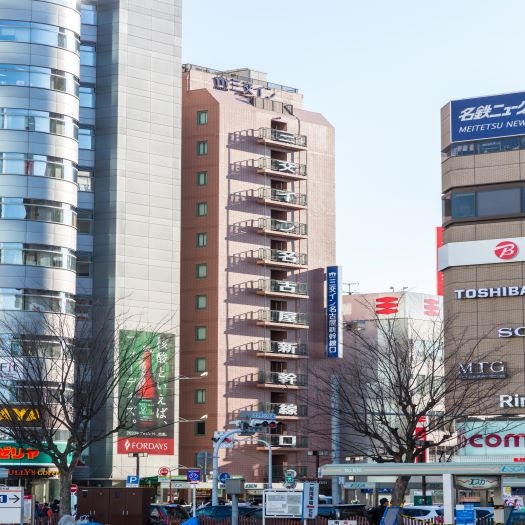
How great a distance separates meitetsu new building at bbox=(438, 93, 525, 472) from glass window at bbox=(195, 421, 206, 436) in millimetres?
32619

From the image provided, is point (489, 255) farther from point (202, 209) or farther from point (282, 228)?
point (282, 228)

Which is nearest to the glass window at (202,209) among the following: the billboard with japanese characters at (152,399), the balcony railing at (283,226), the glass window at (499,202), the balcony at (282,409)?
the balcony railing at (283,226)

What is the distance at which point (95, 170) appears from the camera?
10819 centimetres

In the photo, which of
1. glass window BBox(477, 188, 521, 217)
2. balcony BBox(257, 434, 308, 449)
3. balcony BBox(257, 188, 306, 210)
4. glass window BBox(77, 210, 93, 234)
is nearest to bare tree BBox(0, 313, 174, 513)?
glass window BBox(77, 210, 93, 234)

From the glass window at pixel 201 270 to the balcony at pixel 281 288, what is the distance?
17.8 feet

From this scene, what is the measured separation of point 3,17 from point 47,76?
17.0ft

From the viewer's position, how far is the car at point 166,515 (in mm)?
61688

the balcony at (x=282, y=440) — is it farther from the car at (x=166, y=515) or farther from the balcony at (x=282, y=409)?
the car at (x=166, y=515)

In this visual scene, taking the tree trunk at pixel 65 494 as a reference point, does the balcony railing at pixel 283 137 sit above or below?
above

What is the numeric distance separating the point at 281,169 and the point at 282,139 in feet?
8.56

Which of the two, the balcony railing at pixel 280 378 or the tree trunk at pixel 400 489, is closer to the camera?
the tree trunk at pixel 400 489

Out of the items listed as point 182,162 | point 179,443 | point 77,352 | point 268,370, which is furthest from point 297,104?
point 77,352

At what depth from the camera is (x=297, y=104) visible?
132250 millimetres

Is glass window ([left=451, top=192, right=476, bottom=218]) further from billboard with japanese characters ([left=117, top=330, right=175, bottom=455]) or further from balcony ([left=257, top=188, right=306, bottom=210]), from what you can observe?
balcony ([left=257, top=188, right=306, bottom=210])
